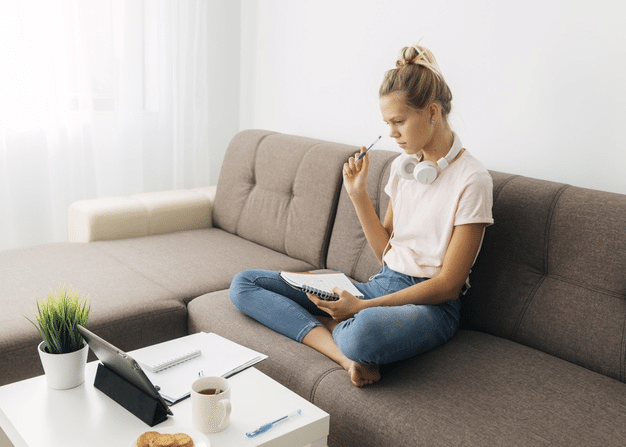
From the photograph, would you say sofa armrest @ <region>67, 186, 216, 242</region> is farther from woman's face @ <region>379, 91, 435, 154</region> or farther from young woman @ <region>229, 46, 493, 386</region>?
woman's face @ <region>379, 91, 435, 154</region>

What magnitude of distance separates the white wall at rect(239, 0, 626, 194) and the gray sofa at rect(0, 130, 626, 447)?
0.78 feet

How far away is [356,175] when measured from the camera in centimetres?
191

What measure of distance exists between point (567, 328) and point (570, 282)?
123 millimetres

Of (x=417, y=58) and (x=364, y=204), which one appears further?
(x=364, y=204)

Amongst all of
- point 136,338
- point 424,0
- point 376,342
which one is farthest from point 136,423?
point 424,0

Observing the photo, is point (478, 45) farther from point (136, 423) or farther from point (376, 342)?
point (136, 423)

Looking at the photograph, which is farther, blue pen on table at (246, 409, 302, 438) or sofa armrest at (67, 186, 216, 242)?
sofa armrest at (67, 186, 216, 242)

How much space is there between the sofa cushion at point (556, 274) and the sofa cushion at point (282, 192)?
668 mm

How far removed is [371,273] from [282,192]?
598 millimetres

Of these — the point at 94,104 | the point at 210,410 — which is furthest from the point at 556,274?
the point at 94,104

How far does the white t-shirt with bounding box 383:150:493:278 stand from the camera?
5.27 feet

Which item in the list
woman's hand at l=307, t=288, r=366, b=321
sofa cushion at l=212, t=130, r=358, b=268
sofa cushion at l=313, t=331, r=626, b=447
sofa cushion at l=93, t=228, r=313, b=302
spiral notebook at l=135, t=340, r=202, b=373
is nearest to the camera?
sofa cushion at l=313, t=331, r=626, b=447

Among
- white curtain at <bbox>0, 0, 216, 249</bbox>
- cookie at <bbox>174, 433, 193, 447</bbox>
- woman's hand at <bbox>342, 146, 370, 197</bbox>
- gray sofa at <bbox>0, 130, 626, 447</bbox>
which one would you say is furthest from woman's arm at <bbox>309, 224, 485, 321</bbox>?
white curtain at <bbox>0, 0, 216, 249</bbox>

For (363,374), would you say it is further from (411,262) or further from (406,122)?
(406,122)
